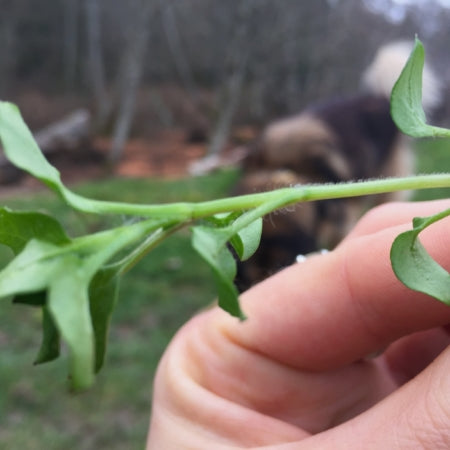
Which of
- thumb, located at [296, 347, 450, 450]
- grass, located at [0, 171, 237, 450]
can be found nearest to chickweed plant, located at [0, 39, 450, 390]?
thumb, located at [296, 347, 450, 450]

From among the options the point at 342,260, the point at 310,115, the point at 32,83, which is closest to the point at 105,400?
the point at 342,260

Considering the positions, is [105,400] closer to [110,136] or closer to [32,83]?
[110,136]

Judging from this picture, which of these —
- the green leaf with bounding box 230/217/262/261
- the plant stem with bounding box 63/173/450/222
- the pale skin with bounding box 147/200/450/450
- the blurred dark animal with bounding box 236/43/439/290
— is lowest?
the blurred dark animal with bounding box 236/43/439/290

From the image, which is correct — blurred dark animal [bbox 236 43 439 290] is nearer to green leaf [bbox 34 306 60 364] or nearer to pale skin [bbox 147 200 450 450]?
pale skin [bbox 147 200 450 450]

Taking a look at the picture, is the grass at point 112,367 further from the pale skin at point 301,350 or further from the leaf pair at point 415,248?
the leaf pair at point 415,248

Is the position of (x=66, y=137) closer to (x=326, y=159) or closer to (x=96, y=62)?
(x=96, y=62)

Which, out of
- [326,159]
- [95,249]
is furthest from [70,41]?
[95,249]
